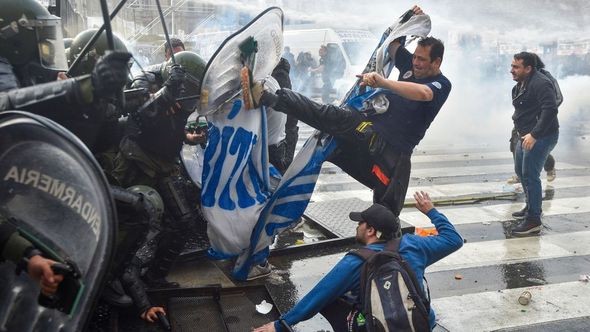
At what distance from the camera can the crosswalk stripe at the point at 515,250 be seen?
4.92 metres

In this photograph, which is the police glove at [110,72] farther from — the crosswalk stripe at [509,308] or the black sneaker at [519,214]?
the black sneaker at [519,214]

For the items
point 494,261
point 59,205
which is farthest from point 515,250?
→ point 59,205

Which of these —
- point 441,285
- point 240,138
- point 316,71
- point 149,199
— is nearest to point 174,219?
point 149,199

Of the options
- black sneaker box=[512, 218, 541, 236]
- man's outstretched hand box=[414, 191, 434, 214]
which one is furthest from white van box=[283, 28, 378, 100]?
man's outstretched hand box=[414, 191, 434, 214]

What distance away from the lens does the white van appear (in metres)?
17.5

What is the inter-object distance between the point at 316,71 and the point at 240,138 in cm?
1405

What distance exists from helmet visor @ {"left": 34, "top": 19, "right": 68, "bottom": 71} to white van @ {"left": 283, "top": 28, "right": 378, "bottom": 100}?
14.2m

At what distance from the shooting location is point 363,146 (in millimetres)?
3877

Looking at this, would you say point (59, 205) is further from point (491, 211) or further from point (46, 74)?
point (491, 211)

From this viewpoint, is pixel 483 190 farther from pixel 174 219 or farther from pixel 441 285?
pixel 174 219

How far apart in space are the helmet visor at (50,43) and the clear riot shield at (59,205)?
5.03ft

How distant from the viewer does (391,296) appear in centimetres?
256

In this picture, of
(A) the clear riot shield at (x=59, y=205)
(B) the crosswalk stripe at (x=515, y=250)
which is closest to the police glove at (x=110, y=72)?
(A) the clear riot shield at (x=59, y=205)

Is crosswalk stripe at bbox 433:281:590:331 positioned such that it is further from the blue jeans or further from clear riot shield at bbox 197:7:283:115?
clear riot shield at bbox 197:7:283:115
